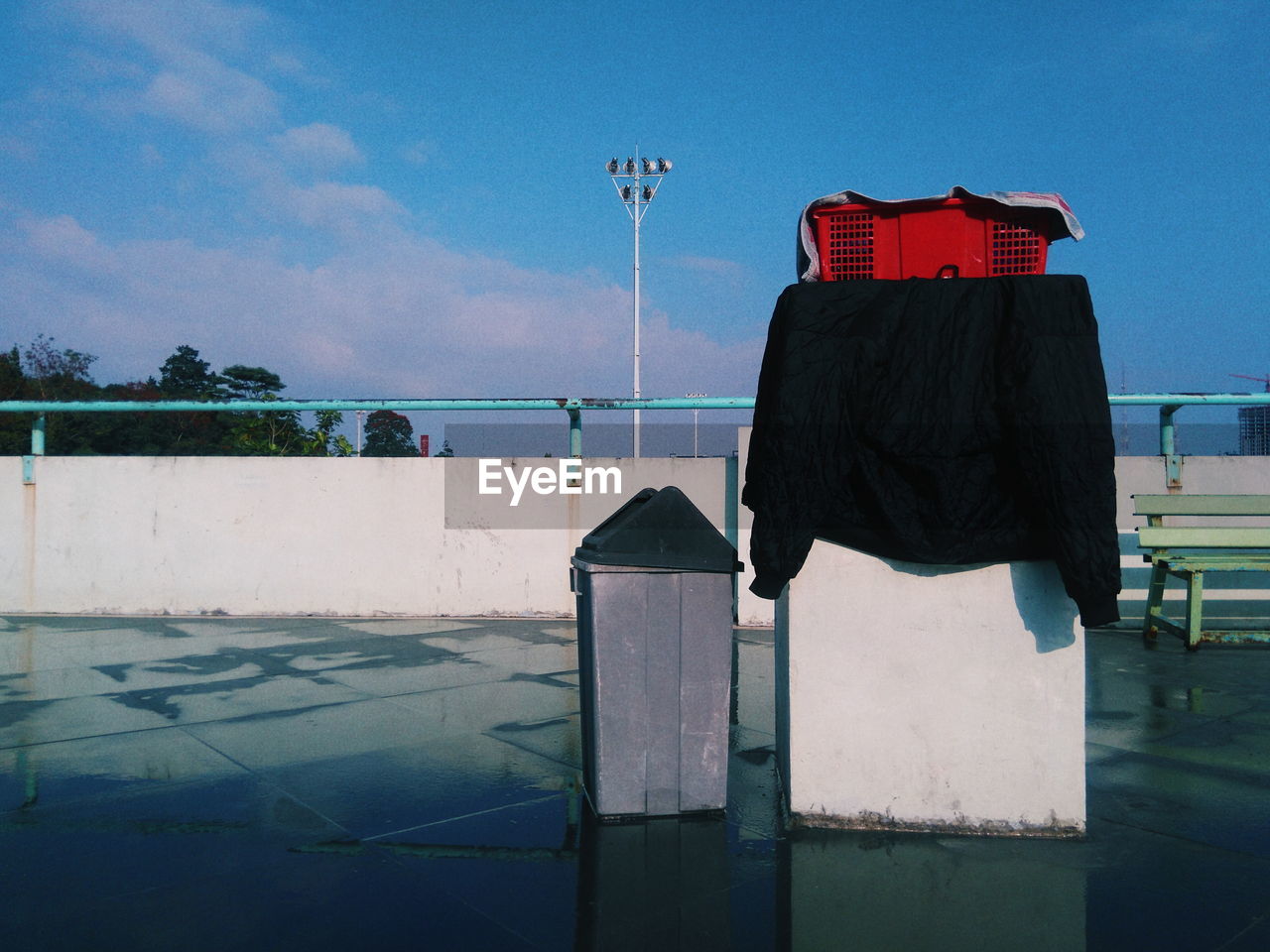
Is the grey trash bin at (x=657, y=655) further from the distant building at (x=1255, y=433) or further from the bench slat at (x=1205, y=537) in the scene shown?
the distant building at (x=1255, y=433)

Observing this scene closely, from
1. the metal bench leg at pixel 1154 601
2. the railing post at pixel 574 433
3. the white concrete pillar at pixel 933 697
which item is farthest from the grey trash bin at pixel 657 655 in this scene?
the metal bench leg at pixel 1154 601

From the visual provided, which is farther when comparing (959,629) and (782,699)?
(782,699)

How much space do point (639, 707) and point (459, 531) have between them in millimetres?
4930

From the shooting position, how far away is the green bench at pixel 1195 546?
21.7 feet

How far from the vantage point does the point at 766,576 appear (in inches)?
120

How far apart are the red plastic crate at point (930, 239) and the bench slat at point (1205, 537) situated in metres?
4.55

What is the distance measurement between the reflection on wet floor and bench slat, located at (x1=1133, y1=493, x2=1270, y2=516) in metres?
2.04

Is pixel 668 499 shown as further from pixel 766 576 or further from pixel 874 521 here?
pixel 874 521

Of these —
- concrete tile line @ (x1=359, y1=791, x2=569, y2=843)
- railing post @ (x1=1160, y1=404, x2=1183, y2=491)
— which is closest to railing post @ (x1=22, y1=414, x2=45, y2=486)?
concrete tile line @ (x1=359, y1=791, x2=569, y2=843)

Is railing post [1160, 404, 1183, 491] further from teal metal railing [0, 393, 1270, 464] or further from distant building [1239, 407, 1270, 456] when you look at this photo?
distant building [1239, 407, 1270, 456]

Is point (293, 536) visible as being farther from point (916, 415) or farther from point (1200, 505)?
point (1200, 505)

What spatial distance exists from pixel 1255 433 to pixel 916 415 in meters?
6.53

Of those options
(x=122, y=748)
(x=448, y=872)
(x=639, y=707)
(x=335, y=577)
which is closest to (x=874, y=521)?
(x=639, y=707)

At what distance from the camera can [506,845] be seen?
3.00 metres
